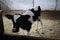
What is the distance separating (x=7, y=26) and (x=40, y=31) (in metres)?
0.71

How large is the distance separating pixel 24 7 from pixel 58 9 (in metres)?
0.97

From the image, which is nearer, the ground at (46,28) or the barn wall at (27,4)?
the ground at (46,28)

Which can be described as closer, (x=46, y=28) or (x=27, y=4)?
(x=46, y=28)

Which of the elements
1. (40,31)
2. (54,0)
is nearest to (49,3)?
(54,0)

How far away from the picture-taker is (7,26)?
2.79m

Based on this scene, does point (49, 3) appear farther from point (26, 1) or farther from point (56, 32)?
point (56, 32)

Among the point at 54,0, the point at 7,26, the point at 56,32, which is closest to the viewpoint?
the point at 56,32

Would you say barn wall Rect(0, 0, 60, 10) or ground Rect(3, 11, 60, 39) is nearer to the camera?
ground Rect(3, 11, 60, 39)

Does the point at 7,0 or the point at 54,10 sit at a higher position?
the point at 7,0

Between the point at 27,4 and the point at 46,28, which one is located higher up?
the point at 27,4

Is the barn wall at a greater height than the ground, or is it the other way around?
the barn wall

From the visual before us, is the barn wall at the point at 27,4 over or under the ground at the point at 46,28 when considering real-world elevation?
over

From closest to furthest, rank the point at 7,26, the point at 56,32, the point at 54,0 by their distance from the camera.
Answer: the point at 56,32 → the point at 7,26 → the point at 54,0

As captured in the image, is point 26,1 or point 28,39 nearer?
point 28,39
